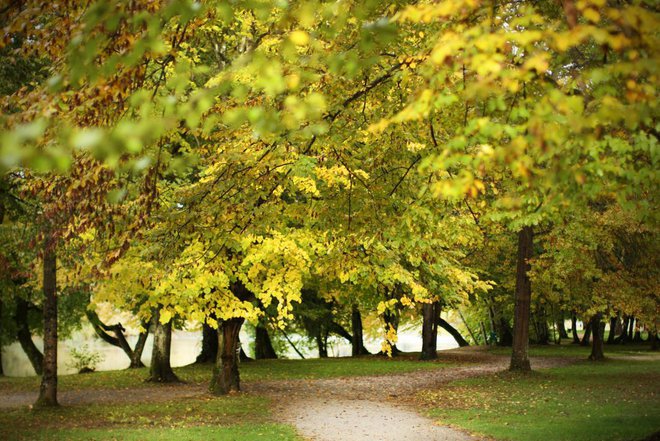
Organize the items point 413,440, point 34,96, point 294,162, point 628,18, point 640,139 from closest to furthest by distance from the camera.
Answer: point 628,18 → point 640,139 → point 34,96 → point 294,162 → point 413,440

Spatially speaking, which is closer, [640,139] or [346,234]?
[640,139]

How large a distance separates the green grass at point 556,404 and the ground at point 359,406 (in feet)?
0.08

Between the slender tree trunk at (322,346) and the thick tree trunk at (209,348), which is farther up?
the thick tree trunk at (209,348)

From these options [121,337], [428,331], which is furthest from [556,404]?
[121,337]

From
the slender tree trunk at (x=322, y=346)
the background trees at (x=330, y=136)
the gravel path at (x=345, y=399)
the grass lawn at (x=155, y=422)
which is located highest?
the background trees at (x=330, y=136)

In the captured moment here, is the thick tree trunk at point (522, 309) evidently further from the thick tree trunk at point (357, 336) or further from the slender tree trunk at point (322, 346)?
the slender tree trunk at point (322, 346)

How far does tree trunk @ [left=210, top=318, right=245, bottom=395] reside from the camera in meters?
17.1

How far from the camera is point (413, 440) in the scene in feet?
37.6

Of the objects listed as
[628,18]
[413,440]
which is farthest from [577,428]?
[628,18]

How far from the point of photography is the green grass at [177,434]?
11461mm

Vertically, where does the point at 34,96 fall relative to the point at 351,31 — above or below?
below

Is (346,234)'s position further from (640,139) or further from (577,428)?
(577,428)

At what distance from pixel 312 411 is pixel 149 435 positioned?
439 cm

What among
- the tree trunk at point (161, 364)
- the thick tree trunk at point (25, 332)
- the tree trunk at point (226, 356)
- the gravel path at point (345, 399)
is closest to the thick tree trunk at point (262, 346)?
the thick tree trunk at point (25, 332)
